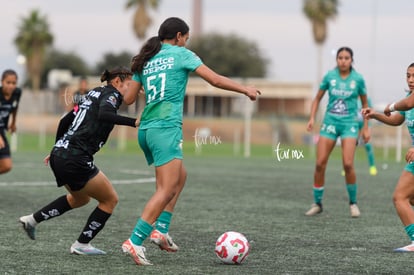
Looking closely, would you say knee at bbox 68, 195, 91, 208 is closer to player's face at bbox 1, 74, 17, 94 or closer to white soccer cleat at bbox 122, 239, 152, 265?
white soccer cleat at bbox 122, 239, 152, 265

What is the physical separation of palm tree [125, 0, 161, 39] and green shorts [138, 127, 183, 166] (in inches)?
2503

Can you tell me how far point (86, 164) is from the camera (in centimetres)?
800

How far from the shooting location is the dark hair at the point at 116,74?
26.8 feet

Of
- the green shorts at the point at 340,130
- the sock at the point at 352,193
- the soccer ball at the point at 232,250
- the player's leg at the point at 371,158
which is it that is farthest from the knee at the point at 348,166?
the player's leg at the point at 371,158

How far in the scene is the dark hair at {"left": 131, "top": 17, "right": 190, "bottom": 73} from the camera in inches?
302

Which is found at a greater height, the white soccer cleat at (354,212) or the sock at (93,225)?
the sock at (93,225)

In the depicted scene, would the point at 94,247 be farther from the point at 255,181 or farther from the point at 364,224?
the point at 255,181

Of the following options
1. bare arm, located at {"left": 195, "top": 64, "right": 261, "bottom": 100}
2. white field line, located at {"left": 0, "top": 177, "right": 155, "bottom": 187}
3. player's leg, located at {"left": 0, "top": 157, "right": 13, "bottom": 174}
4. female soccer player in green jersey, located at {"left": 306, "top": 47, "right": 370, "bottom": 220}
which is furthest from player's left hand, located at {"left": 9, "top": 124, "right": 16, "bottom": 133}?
bare arm, located at {"left": 195, "top": 64, "right": 261, "bottom": 100}

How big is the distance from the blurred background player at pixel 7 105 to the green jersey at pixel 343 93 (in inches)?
183

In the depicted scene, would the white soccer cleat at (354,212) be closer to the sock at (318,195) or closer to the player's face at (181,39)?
the sock at (318,195)

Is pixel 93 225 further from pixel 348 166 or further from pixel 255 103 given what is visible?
pixel 255 103

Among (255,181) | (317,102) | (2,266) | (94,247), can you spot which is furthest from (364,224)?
(255,181)

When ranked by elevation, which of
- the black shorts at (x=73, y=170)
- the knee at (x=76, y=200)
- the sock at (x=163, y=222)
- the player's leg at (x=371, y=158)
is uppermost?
the black shorts at (x=73, y=170)

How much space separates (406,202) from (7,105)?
22.5ft
